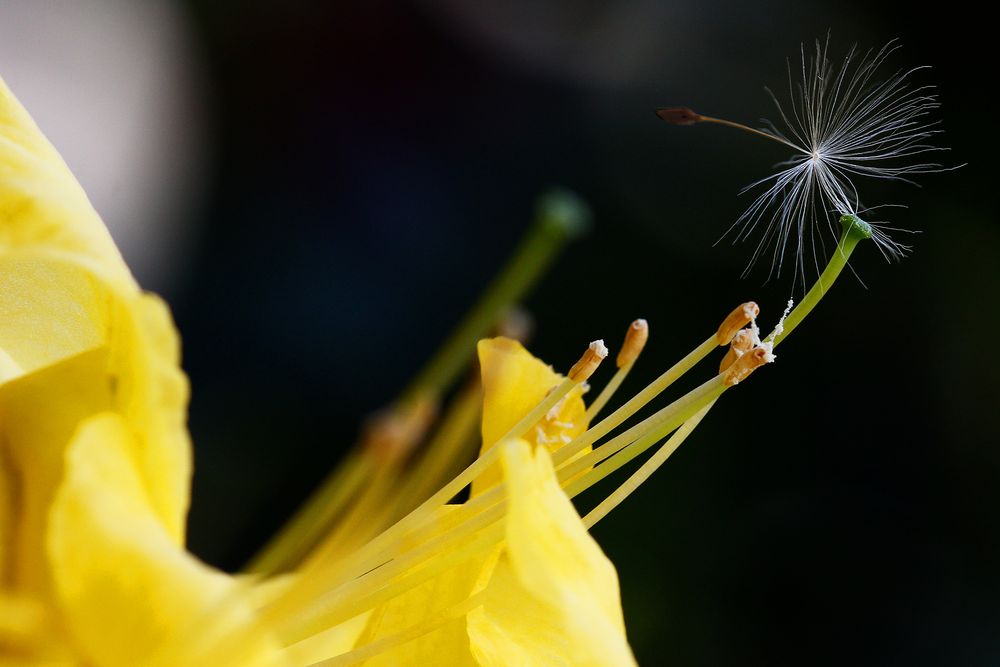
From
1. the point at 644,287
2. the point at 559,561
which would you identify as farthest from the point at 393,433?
the point at 644,287

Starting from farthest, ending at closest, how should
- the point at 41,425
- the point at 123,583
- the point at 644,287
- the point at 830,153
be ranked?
1. the point at 644,287
2. the point at 830,153
3. the point at 41,425
4. the point at 123,583

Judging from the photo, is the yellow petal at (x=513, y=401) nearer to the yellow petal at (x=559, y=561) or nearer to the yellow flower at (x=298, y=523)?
the yellow flower at (x=298, y=523)

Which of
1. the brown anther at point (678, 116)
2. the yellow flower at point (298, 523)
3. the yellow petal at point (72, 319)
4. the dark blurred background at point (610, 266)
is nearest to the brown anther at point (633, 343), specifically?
the yellow flower at point (298, 523)

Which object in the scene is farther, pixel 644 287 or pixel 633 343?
pixel 644 287

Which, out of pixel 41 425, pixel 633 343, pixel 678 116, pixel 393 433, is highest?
pixel 678 116

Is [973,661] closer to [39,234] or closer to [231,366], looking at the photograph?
[231,366]

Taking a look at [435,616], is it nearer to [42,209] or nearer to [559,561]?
[559,561]
